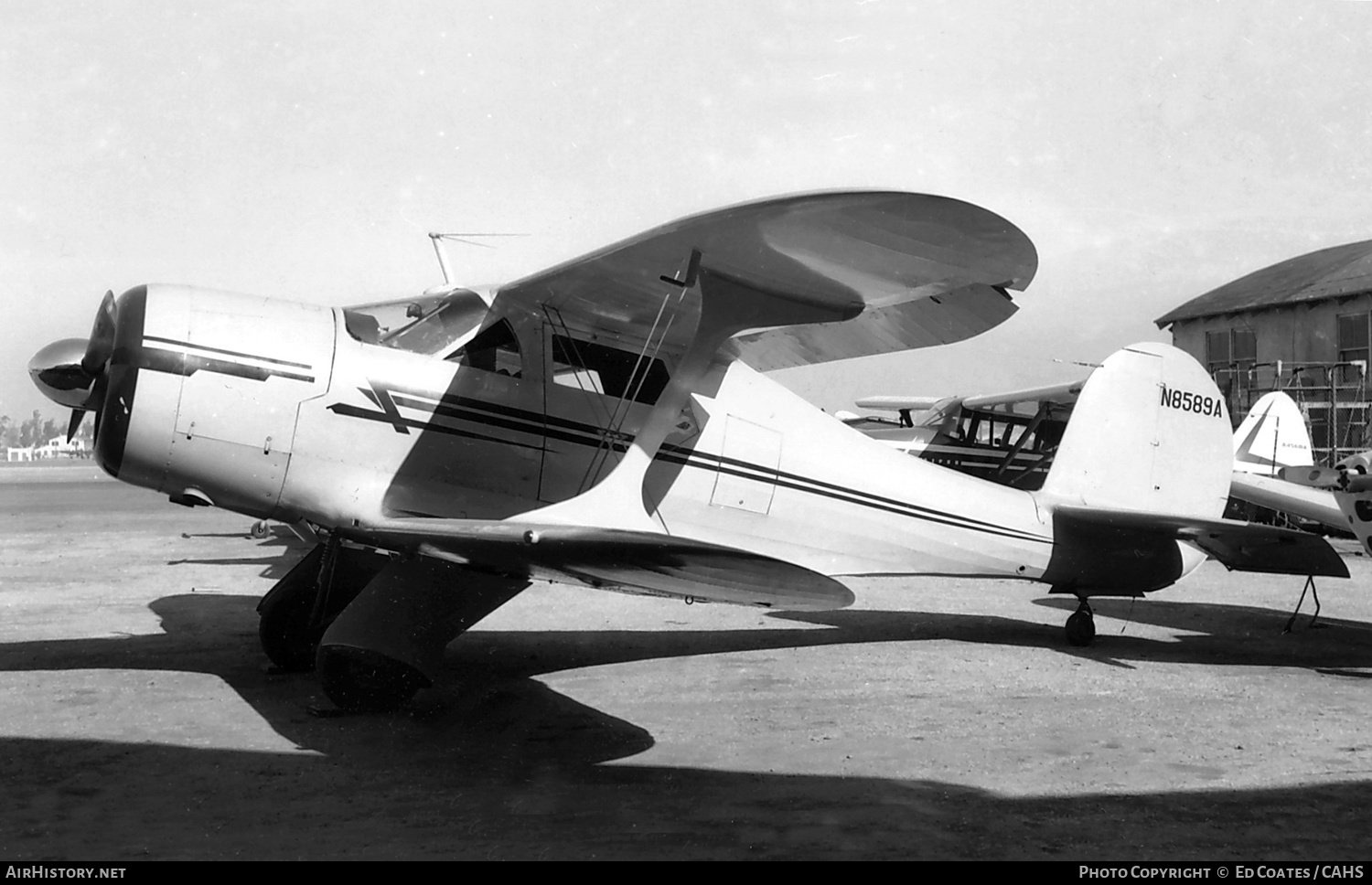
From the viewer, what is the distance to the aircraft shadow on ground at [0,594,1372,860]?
355 cm

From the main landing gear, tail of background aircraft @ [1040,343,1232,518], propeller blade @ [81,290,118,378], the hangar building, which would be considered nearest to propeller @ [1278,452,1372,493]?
tail of background aircraft @ [1040,343,1232,518]

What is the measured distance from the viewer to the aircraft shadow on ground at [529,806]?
11.7ft

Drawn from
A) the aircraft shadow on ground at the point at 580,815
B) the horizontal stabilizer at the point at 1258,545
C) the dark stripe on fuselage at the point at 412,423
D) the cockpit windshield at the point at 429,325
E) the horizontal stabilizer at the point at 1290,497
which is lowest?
the aircraft shadow on ground at the point at 580,815

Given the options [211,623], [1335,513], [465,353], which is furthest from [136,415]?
[1335,513]

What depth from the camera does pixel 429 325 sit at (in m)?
5.82

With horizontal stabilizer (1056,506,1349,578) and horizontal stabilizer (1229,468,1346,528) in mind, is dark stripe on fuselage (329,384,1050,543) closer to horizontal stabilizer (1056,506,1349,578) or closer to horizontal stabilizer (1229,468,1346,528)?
horizontal stabilizer (1056,506,1349,578)

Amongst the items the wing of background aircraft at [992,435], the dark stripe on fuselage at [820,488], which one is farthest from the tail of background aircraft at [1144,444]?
the wing of background aircraft at [992,435]

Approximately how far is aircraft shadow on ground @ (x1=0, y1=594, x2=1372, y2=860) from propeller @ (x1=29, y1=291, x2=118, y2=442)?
5.73 feet

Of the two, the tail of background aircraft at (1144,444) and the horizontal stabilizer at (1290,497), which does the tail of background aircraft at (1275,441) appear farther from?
the tail of background aircraft at (1144,444)

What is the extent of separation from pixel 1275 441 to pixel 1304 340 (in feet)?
37.1

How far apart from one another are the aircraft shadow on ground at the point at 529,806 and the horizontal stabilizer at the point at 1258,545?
9.38 feet

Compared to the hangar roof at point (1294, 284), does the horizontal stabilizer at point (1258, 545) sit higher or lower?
lower

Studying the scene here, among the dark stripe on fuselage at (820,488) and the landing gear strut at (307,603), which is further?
the landing gear strut at (307,603)
